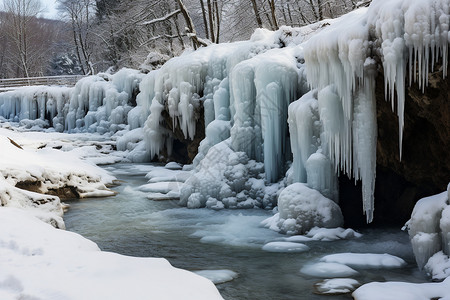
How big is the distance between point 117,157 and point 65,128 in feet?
29.3

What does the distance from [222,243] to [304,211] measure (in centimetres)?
149

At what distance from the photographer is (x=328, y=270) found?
6.23 meters

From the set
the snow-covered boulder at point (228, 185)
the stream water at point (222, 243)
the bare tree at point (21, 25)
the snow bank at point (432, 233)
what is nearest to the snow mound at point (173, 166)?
the stream water at point (222, 243)

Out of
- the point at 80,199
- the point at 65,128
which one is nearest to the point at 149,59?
the point at 65,128

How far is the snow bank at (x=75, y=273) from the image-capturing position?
3727 mm

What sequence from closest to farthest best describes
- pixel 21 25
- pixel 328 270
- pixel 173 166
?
1. pixel 328 270
2. pixel 173 166
3. pixel 21 25

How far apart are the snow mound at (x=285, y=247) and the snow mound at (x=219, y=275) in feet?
3.94

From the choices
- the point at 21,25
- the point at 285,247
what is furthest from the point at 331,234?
the point at 21,25

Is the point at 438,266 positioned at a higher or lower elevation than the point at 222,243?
higher

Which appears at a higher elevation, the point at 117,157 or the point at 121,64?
the point at 121,64

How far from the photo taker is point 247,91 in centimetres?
1116

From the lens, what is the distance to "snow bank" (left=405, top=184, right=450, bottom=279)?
5520mm

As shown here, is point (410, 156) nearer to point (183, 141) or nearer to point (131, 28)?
point (183, 141)

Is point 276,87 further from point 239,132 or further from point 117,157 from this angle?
point 117,157
